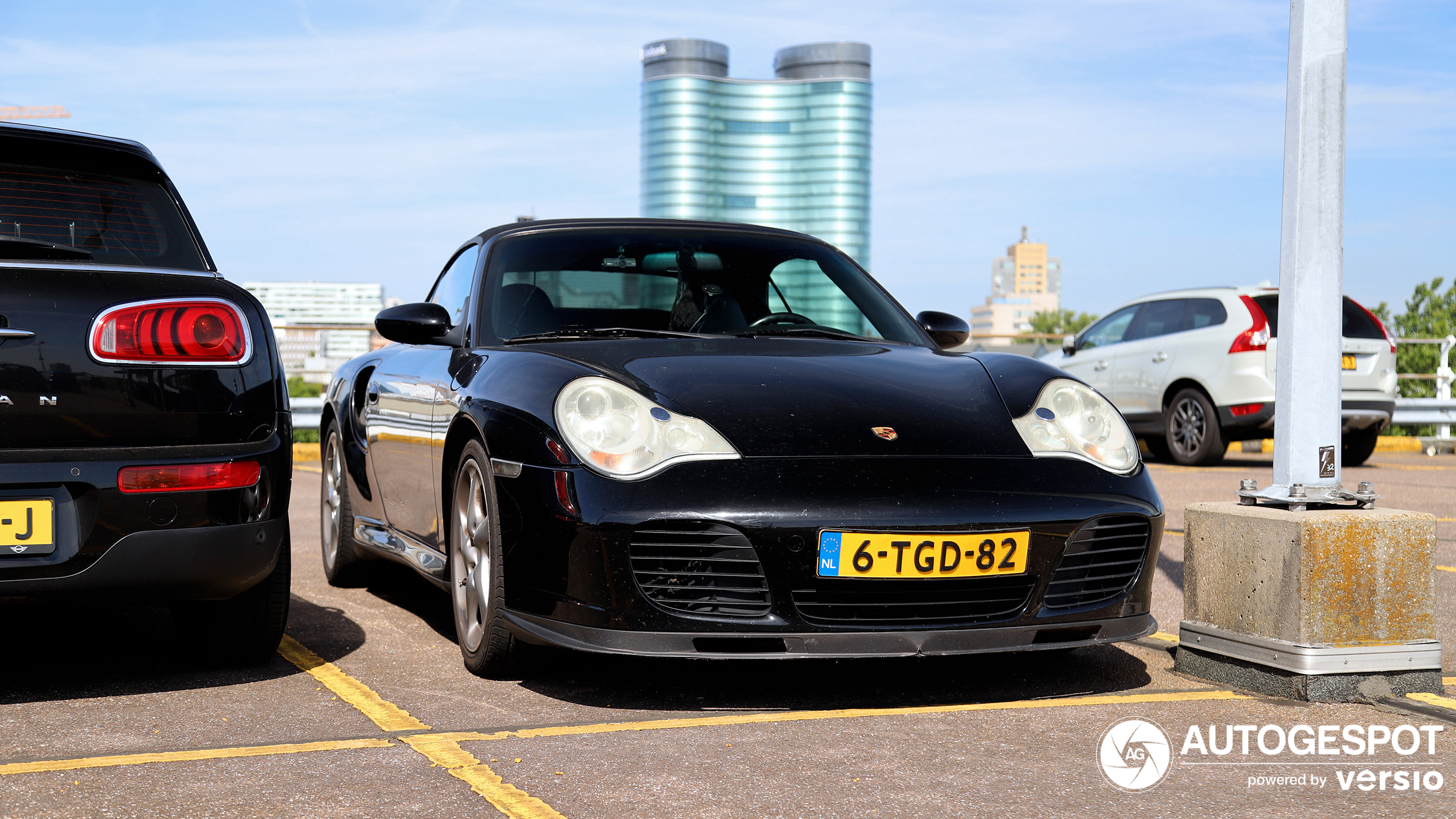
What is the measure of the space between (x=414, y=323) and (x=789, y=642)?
73.6 inches

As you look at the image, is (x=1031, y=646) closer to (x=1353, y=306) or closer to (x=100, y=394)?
(x=100, y=394)

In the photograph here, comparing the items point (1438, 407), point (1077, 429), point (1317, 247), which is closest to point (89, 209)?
point (1077, 429)

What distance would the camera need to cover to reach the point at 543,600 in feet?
12.3

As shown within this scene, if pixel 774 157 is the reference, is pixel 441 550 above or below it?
below

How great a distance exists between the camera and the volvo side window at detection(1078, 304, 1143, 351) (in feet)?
44.3

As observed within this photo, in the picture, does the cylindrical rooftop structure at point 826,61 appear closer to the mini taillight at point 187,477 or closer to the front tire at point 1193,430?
the front tire at point 1193,430

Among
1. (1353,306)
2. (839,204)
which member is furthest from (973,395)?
(839,204)

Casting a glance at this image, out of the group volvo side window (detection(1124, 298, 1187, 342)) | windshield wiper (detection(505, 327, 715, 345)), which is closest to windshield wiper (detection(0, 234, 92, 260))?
windshield wiper (detection(505, 327, 715, 345))

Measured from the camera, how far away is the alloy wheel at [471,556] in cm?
411

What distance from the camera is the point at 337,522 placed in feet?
20.0

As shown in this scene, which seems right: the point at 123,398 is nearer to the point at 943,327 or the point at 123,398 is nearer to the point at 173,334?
the point at 173,334

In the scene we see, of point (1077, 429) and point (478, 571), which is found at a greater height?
point (1077, 429)

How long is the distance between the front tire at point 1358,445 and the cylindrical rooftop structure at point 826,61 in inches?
6823

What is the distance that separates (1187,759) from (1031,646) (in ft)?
1.85
